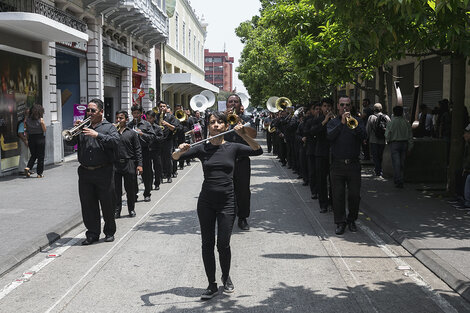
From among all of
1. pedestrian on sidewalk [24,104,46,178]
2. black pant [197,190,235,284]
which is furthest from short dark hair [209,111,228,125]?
pedestrian on sidewalk [24,104,46,178]

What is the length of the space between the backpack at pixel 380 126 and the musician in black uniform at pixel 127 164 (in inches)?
283

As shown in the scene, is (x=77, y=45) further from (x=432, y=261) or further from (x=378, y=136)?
(x=432, y=261)

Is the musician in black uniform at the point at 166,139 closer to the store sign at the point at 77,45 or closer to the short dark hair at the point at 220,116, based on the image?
the store sign at the point at 77,45

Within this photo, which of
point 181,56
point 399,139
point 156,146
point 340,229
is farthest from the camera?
point 181,56

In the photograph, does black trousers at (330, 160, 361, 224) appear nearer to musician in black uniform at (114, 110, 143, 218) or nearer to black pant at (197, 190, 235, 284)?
black pant at (197, 190, 235, 284)

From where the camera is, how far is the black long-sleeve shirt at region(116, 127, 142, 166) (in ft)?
31.0

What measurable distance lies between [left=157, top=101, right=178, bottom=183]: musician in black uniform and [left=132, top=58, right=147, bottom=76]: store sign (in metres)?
17.0

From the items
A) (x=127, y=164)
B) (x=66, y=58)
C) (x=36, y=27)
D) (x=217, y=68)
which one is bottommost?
(x=127, y=164)

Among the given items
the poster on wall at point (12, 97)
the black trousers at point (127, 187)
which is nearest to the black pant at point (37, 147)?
the poster on wall at point (12, 97)

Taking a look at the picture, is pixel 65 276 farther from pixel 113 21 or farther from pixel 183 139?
pixel 113 21

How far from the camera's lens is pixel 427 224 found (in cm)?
836

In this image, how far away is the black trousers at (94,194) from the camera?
24.4 feet

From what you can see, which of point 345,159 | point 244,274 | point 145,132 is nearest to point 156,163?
point 145,132

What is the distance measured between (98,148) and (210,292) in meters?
3.00
